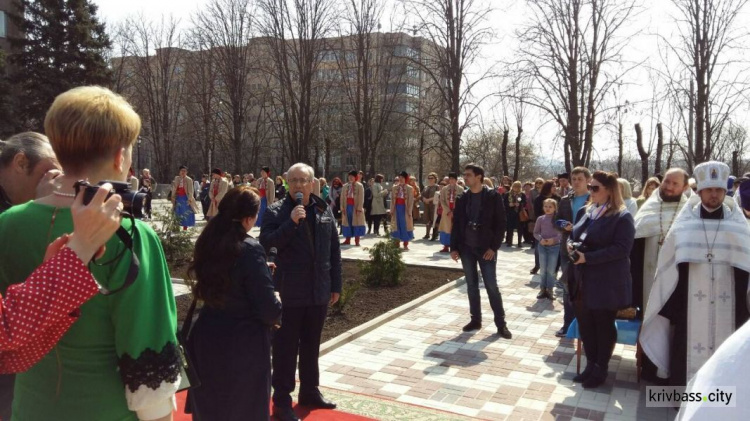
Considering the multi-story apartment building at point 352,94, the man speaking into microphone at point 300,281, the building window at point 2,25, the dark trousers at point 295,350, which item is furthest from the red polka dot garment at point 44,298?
the building window at point 2,25

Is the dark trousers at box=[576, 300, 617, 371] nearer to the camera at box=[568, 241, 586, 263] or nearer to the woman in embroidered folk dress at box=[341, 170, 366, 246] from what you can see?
the camera at box=[568, 241, 586, 263]

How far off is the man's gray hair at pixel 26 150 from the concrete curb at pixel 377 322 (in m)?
3.85

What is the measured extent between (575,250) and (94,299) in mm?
4420

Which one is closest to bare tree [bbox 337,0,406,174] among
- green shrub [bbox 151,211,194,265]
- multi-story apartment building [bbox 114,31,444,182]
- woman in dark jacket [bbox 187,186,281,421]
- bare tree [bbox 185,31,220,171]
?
multi-story apartment building [bbox 114,31,444,182]

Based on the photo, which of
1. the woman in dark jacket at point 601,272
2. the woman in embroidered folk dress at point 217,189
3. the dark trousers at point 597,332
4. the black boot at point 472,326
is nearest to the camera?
the woman in dark jacket at point 601,272

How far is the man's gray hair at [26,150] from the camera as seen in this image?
2742 mm

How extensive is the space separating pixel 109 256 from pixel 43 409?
0.53m

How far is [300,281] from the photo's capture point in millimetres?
4418

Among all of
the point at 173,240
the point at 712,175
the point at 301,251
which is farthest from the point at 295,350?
the point at 173,240

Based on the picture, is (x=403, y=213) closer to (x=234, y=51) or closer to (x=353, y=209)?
(x=353, y=209)

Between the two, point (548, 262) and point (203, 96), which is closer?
point (548, 262)

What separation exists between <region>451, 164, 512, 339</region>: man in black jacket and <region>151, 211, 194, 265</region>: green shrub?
6303mm

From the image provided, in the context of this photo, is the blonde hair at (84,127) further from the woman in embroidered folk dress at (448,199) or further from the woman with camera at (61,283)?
the woman in embroidered folk dress at (448,199)

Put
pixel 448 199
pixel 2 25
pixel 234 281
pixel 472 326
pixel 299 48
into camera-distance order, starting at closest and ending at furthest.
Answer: pixel 234 281, pixel 472 326, pixel 448 199, pixel 299 48, pixel 2 25
